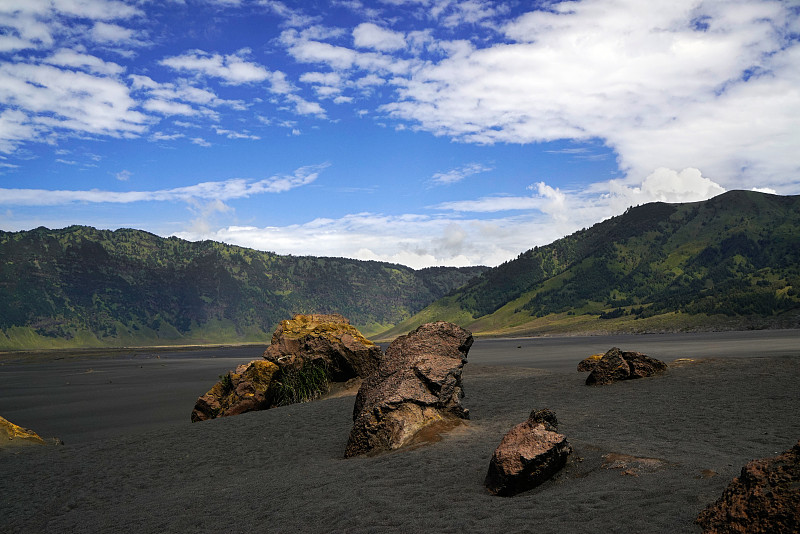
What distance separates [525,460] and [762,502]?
139 inches

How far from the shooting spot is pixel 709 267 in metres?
187

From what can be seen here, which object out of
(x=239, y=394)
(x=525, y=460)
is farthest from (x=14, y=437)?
(x=525, y=460)

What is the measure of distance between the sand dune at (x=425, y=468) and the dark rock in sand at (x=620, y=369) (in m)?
0.73

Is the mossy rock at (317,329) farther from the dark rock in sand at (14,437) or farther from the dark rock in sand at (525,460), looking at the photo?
the dark rock in sand at (525,460)

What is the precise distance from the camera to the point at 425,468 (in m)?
10.3

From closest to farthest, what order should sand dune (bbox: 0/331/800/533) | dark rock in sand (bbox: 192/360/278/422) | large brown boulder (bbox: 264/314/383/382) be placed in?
sand dune (bbox: 0/331/800/533) < dark rock in sand (bbox: 192/360/278/422) < large brown boulder (bbox: 264/314/383/382)

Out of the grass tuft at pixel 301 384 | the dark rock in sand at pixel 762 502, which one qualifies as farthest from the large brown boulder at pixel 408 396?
the grass tuft at pixel 301 384

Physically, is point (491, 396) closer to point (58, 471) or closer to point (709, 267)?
point (58, 471)

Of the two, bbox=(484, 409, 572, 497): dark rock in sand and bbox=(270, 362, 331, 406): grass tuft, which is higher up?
bbox=(484, 409, 572, 497): dark rock in sand

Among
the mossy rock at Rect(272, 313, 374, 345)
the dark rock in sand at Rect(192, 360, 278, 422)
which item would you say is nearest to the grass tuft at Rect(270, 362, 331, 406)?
the dark rock in sand at Rect(192, 360, 278, 422)

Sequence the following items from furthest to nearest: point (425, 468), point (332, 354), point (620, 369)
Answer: point (332, 354) < point (620, 369) < point (425, 468)

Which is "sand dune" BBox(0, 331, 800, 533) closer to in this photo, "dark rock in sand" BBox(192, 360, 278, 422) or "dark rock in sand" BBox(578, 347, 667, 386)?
"dark rock in sand" BBox(578, 347, 667, 386)

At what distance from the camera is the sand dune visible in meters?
7.44

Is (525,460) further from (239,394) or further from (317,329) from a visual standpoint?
(317,329)
